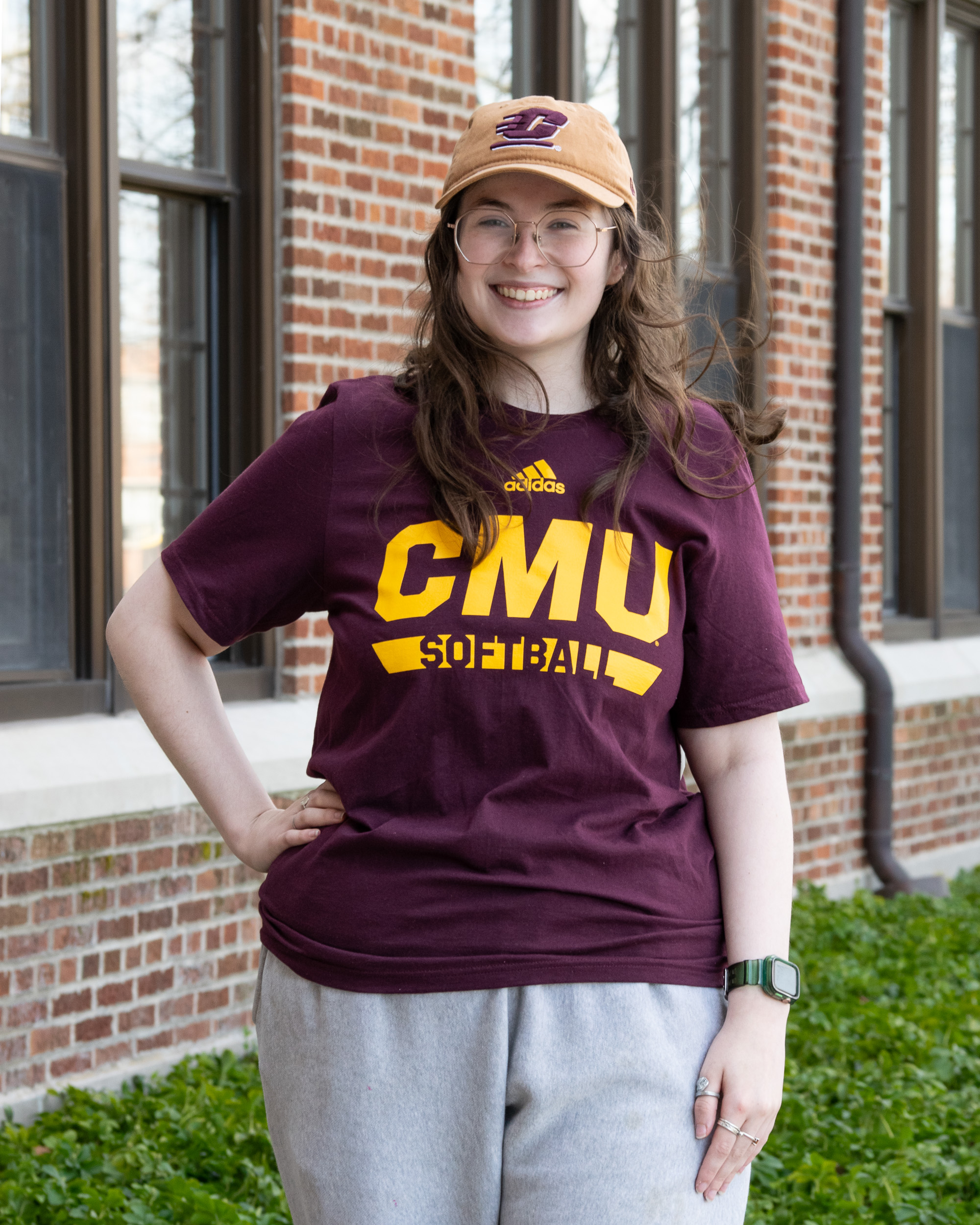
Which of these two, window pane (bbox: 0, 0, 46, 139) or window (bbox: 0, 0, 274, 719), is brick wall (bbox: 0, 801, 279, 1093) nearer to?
window (bbox: 0, 0, 274, 719)

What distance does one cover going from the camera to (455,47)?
4.93 metres

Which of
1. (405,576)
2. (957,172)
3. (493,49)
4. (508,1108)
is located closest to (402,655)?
(405,576)

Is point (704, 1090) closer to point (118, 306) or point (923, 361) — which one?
point (118, 306)

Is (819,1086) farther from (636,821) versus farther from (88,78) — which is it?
(88,78)

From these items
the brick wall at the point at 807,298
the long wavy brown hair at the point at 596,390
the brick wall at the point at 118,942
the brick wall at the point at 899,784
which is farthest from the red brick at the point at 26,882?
the brick wall at the point at 807,298

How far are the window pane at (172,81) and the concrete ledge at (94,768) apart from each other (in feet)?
5.44

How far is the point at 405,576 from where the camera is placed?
168 cm

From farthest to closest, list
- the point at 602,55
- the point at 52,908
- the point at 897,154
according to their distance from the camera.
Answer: the point at 897,154
the point at 602,55
the point at 52,908

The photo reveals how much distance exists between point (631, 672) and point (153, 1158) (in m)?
Result: 2.35

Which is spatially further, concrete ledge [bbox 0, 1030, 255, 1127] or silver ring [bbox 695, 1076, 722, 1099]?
concrete ledge [bbox 0, 1030, 255, 1127]

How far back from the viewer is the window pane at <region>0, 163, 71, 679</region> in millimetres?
3992

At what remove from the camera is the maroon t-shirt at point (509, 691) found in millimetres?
1585

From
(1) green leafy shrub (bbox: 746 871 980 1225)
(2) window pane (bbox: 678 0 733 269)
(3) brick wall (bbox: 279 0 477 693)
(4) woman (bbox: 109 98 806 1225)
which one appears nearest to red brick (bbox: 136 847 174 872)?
(3) brick wall (bbox: 279 0 477 693)

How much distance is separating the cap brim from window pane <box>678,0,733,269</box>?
4.66m
